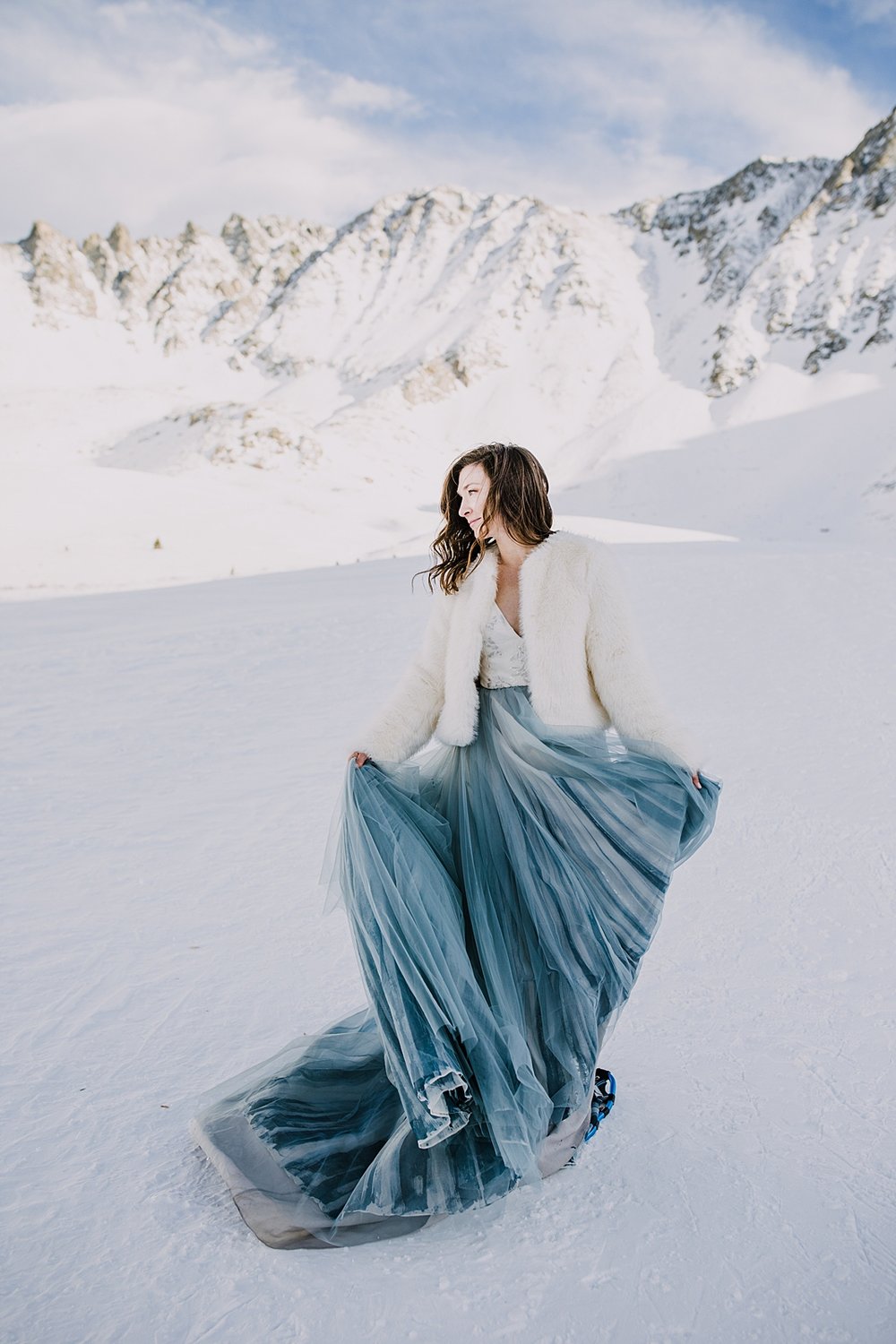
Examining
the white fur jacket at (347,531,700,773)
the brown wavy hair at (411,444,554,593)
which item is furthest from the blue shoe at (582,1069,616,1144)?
the brown wavy hair at (411,444,554,593)

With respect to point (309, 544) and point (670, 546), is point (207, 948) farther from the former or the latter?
point (309, 544)

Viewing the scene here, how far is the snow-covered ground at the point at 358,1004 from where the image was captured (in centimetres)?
195

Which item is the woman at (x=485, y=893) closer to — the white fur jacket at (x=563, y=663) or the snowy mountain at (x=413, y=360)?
the white fur jacket at (x=563, y=663)

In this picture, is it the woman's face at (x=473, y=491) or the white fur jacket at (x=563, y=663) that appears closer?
the white fur jacket at (x=563, y=663)

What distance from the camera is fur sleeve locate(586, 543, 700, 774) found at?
251 cm

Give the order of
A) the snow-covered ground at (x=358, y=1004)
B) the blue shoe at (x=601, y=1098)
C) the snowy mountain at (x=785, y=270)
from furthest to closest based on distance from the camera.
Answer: the snowy mountain at (x=785, y=270)
the blue shoe at (x=601, y=1098)
the snow-covered ground at (x=358, y=1004)

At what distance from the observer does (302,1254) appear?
207 cm

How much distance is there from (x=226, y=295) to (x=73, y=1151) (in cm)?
11255

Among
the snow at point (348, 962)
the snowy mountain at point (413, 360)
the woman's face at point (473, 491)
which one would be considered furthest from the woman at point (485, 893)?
the snowy mountain at point (413, 360)

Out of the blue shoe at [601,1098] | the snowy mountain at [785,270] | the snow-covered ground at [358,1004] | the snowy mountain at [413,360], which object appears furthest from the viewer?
the snowy mountain at [785,270]

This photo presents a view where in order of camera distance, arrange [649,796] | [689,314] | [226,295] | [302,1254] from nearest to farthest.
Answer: [302,1254]
[649,796]
[689,314]
[226,295]

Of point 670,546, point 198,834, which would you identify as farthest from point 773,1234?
point 670,546

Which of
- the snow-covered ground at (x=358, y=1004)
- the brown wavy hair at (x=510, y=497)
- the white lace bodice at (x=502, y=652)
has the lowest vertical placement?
the snow-covered ground at (x=358, y=1004)

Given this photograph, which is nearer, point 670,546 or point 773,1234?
point 773,1234
